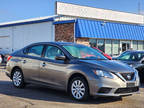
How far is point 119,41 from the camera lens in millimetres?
26594

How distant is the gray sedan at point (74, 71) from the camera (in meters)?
6.75

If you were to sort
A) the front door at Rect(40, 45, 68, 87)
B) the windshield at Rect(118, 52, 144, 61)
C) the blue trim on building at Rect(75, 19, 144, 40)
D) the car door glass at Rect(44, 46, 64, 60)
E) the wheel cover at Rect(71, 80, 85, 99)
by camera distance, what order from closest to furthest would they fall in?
1. the wheel cover at Rect(71, 80, 85, 99)
2. the front door at Rect(40, 45, 68, 87)
3. the car door glass at Rect(44, 46, 64, 60)
4. the windshield at Rect(118, 52, 144, 61)
5. the blue trim on building at Rect(75, 19, 144, 40)

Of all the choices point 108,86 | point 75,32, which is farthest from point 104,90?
point 75,32

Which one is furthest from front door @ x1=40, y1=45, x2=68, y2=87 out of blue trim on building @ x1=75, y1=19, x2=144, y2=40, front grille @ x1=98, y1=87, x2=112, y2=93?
blue trim on building @ x1=75, y1=19, x2=144, y2=40

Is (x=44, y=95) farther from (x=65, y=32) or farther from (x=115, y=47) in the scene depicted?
(x=115, y=47)

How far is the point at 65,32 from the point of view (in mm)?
23922

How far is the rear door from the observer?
8.39 meters

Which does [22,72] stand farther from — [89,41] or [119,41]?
[119,41]

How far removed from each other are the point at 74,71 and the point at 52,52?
49.8 inches

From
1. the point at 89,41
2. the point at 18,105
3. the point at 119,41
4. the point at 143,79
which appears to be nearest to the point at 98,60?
the point at 18,105

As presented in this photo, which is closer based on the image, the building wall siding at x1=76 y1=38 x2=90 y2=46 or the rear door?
the rear door

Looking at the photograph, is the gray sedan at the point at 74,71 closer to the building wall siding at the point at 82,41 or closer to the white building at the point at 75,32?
the white building at the point at 75,32

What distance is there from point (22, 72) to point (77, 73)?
2532 mm

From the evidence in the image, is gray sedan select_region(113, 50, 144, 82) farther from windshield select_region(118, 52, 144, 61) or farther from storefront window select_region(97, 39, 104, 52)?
storefront window select_region(97, 39, 104, 52)
